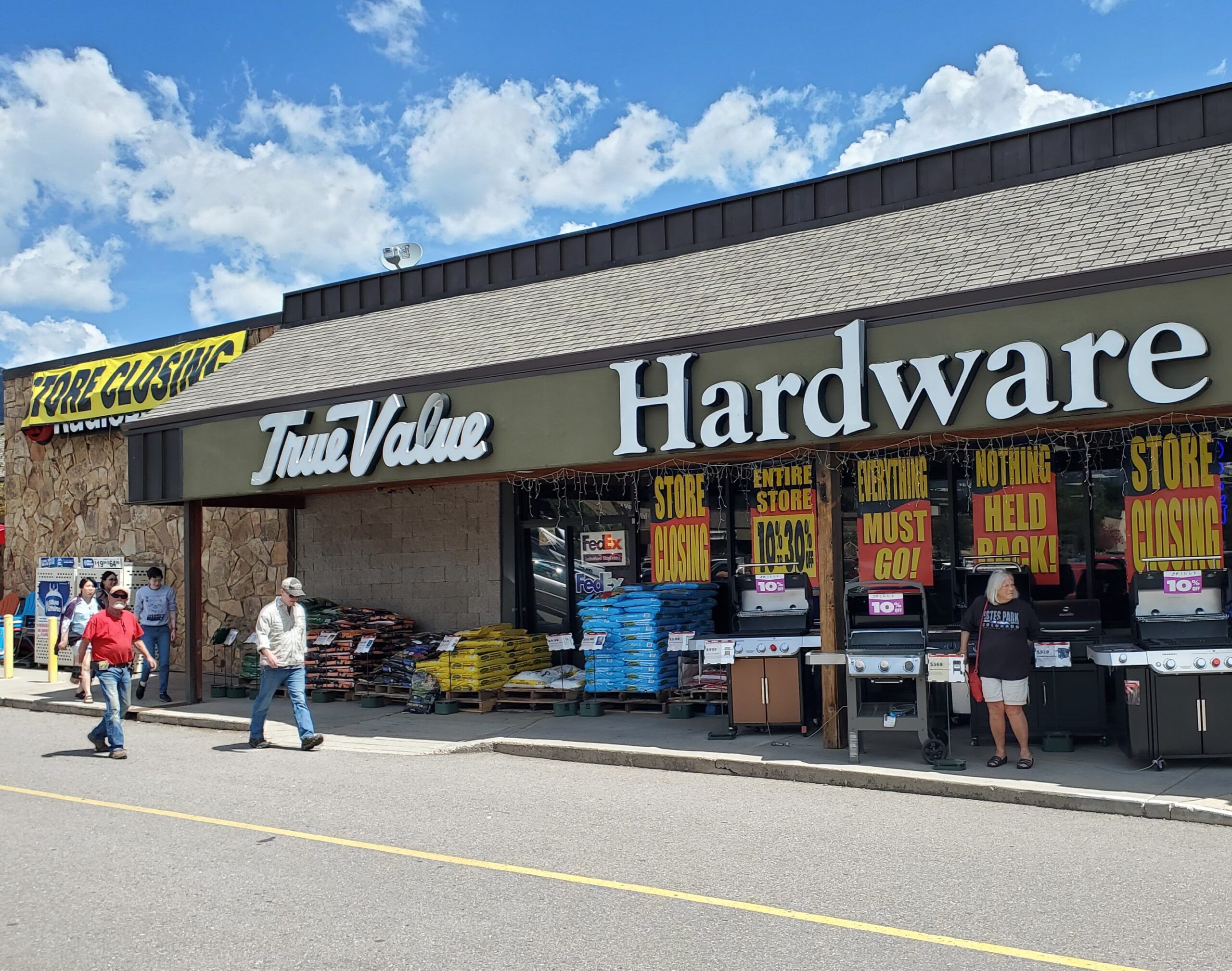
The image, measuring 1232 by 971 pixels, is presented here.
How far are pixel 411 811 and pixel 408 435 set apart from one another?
542 cm

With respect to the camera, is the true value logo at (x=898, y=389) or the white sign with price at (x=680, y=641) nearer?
the true value logo at (x=898, y=389)

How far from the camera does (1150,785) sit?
28.3ft

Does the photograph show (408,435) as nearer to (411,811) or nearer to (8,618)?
(411,811)

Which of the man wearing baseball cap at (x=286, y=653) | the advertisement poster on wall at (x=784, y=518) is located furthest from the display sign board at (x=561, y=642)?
the man wearing baseball cap at (x=286, y=653)

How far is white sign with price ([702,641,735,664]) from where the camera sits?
442 inches

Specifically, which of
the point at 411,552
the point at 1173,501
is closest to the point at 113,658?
the point at 411,552

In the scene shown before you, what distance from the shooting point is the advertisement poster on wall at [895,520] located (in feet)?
41.4

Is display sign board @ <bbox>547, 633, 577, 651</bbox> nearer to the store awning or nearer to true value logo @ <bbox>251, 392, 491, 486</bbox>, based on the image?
true value logo @ <bbox>251, 392, 491, 486</bbox>

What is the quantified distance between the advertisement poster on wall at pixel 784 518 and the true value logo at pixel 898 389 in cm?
280

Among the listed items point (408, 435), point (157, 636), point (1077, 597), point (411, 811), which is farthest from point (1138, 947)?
point (157, 636)

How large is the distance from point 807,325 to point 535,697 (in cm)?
636

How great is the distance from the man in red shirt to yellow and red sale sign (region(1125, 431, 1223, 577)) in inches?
409

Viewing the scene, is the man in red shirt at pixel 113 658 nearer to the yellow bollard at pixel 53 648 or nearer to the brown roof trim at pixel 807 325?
the brown roof trim at pixel 807 325

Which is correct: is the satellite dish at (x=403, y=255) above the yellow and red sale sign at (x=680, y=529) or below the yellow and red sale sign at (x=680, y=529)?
above
